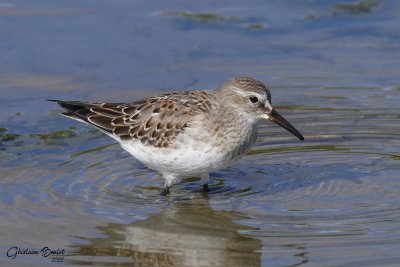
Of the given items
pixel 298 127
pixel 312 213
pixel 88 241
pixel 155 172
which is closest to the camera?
pixel 88 241

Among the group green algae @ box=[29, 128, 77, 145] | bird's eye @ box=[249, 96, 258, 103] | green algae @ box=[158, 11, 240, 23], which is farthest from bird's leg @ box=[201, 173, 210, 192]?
green algae @ box=[158, 11, 240, 23]

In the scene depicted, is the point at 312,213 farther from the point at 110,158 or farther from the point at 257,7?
the point at 257,7

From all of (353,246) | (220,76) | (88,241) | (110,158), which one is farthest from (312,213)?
(220,76)

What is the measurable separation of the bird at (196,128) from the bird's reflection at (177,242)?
0.58m

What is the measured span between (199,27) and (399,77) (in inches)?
149

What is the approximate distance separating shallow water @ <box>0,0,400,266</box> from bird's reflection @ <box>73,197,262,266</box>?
0.02 metres

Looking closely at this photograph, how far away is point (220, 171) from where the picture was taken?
39.1 feet

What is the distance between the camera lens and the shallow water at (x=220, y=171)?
930 centimetres

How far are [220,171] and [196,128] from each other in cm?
136

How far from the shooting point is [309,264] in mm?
8617

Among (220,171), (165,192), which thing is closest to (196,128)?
(165,192)

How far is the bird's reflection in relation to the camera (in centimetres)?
886
